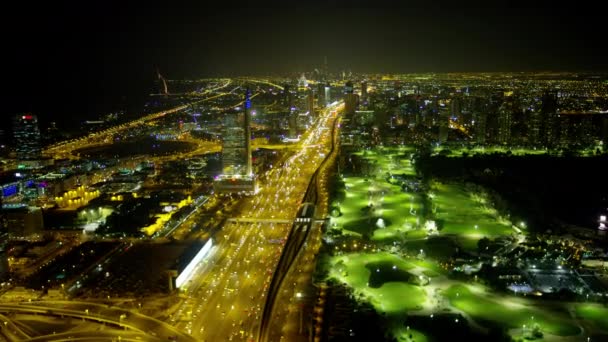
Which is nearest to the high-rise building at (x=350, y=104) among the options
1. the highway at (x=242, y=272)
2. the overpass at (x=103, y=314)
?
the highway at (x=242, y=272)

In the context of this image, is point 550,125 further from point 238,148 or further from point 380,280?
point 380,280

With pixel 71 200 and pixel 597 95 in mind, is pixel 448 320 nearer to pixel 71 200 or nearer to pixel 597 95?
pixel 71 200

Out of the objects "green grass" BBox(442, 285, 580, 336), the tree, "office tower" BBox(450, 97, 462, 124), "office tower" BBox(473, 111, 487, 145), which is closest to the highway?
"green grass" BBox(442, 285, 580, 336)

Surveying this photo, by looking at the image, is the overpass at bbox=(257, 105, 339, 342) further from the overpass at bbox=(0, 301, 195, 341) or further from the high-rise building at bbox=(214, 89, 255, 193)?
the high-rise building at bbox=(214, 89, 255, 193)

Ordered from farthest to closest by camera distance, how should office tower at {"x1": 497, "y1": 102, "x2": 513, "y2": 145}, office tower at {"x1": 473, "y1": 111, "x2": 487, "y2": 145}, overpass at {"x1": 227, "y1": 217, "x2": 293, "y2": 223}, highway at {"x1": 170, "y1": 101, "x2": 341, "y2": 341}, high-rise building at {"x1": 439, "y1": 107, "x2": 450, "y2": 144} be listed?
1. high-rise building at {"x1": 439, "y1": 107, "x2": 450, "y2": 144}
2. office tower at {"x1": 473, "y1": 111, "x2": 487, "y2": 145}
3. office tower at {"x1": 497, "y1": 102, "x2": 513, "y2": 145}
4. overpass at {"x1": 227, "y1": 217, "x2": 293, "y2": 223}
5. highway at {"x1": 170, "y1": 101, "x2": 341, "y2": 341}

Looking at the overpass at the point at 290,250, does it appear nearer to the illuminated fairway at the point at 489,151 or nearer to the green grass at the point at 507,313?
the green grass at the point at 507,313

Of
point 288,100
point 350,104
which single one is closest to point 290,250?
point 350,104
